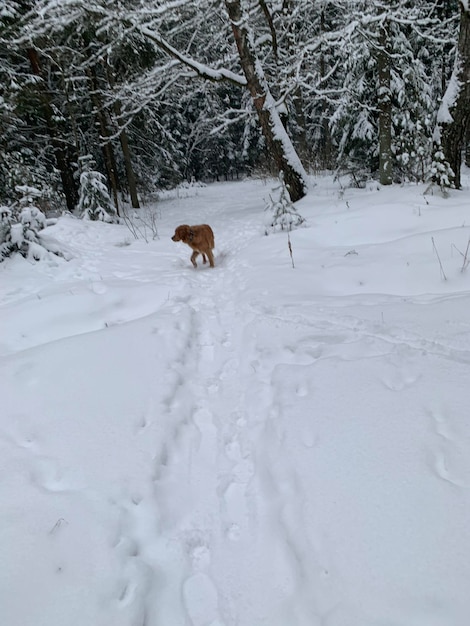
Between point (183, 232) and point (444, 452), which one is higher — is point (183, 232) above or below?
above

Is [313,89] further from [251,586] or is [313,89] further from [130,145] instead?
[130,145]

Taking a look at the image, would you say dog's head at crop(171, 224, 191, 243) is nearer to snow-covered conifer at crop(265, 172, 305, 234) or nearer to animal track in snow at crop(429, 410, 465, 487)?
snow-covered conifer at crop(265, 172, 305, 234)

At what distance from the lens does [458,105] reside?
6.20m

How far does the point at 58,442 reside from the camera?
2338mm

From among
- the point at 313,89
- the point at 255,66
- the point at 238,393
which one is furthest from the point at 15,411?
the point at 255,66

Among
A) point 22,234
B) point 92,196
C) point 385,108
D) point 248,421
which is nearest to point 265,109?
point 385,108

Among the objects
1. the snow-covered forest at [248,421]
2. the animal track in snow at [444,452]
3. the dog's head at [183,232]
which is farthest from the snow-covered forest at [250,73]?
the animal track in snow at [444,452]

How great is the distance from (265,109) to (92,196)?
18.9 ft

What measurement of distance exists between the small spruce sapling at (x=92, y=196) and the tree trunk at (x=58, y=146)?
1555 mm

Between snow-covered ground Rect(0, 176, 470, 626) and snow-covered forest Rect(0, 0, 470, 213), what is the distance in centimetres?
472

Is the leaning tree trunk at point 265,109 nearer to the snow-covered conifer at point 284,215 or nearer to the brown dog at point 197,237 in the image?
the snow-covered conifer at point 284,215

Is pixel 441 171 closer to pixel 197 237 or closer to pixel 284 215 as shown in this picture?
pixel 284 215

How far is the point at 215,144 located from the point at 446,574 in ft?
101

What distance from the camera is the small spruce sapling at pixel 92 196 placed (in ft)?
35.7
